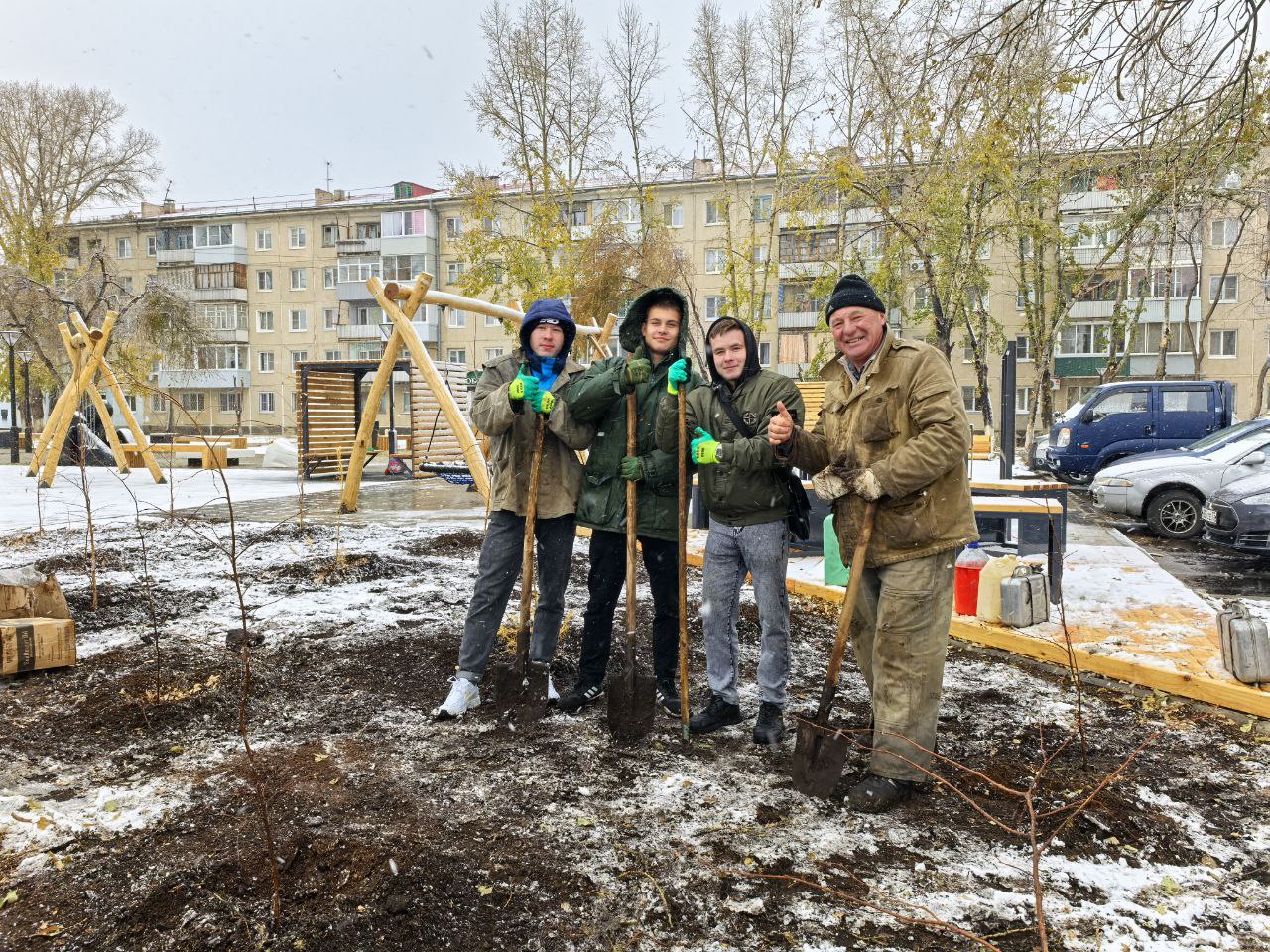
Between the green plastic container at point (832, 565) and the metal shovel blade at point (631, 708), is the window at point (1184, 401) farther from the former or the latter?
the metal shovel blade at point (631, 708)

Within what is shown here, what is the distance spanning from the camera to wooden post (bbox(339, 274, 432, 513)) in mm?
9180

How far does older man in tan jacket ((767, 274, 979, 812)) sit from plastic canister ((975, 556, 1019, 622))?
2508 mm

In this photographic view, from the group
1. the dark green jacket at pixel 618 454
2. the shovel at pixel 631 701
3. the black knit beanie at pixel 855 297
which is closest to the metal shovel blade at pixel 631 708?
the shovel at pixel 631 701

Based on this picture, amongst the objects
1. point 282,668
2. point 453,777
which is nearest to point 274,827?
point 453,777

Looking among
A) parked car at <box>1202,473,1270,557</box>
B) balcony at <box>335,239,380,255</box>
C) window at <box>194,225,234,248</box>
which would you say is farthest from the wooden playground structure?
window at <box>194,225,234,248</box>

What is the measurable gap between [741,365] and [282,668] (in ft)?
9.34

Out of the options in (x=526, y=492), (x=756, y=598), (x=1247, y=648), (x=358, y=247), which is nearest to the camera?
(x=756, y=598)

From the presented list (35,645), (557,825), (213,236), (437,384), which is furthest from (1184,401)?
(213,236)

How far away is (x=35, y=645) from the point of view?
4.23 m

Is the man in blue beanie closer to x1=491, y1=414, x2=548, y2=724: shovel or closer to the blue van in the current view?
x1=491, y1=414, x2=548, y2=724: shovel

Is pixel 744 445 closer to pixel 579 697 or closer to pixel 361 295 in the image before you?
pixel 579 697

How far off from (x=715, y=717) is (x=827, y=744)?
73 centimetres

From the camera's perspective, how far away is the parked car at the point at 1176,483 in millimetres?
10148

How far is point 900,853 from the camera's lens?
2613mm
